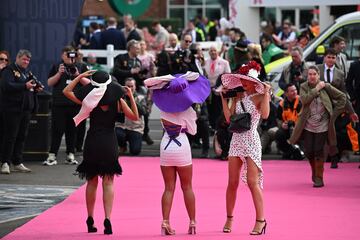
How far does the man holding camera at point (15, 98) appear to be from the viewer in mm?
18609

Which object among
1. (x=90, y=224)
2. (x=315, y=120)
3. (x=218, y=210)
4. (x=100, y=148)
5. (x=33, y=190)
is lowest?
(x=33, y=190)

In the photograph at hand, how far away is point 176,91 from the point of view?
1305 centimetres

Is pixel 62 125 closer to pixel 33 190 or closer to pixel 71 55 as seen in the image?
pixel 71 55

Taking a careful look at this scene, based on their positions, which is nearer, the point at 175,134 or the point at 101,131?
the point at 175,134

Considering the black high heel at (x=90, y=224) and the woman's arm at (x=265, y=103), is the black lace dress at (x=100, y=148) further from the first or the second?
the woman's arm at (x=265, y=103)

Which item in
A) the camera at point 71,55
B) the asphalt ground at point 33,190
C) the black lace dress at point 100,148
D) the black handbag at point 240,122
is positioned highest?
the camera at point 71,55

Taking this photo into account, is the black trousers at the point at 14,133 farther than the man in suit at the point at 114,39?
No

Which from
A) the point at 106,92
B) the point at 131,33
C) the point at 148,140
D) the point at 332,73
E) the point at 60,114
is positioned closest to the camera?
the point at 106,92

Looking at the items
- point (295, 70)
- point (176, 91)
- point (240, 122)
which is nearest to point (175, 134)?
point (176, 91)

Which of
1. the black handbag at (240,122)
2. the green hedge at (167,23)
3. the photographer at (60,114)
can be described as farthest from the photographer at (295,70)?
Result: the green hedge at (167,23)

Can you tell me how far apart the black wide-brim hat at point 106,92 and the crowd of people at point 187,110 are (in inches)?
0.4

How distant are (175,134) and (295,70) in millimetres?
9173

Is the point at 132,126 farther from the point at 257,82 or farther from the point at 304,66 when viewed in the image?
the point at 257,82

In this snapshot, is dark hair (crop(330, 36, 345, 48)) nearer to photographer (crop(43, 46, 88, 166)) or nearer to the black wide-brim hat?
photographer (crop(43, 46, 88, 166))
